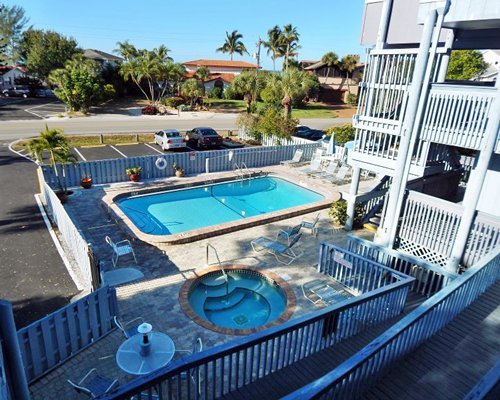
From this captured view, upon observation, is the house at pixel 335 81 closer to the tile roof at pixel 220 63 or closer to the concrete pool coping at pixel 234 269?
the tile roof at pixel 220 63

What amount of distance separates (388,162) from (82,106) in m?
36.7

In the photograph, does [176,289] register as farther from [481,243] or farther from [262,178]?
[262,178]

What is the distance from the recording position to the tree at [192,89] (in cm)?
4666

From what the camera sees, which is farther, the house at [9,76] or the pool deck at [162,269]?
the house at [9,76]

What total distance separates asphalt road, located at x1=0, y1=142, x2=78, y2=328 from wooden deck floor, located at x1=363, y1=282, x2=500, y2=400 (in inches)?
286

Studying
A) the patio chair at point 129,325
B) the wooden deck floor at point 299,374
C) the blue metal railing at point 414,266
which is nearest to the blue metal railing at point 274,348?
the wooden deck floor at point 299,374

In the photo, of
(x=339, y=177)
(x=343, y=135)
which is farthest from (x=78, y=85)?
(x=339, y=177)

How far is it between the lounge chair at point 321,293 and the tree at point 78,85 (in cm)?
3606

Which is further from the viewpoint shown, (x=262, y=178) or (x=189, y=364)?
(x=262, y=178)

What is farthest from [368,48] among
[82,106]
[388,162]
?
[82,106]

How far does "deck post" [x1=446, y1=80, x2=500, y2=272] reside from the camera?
798cm

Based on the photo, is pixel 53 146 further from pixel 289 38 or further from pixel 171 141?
pixel 289 38

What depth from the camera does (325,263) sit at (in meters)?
10.0

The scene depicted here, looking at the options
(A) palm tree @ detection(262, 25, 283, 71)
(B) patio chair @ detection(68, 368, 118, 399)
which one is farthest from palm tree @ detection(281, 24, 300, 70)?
(B) patio chair @ detection(68, 368, 118, 399)
